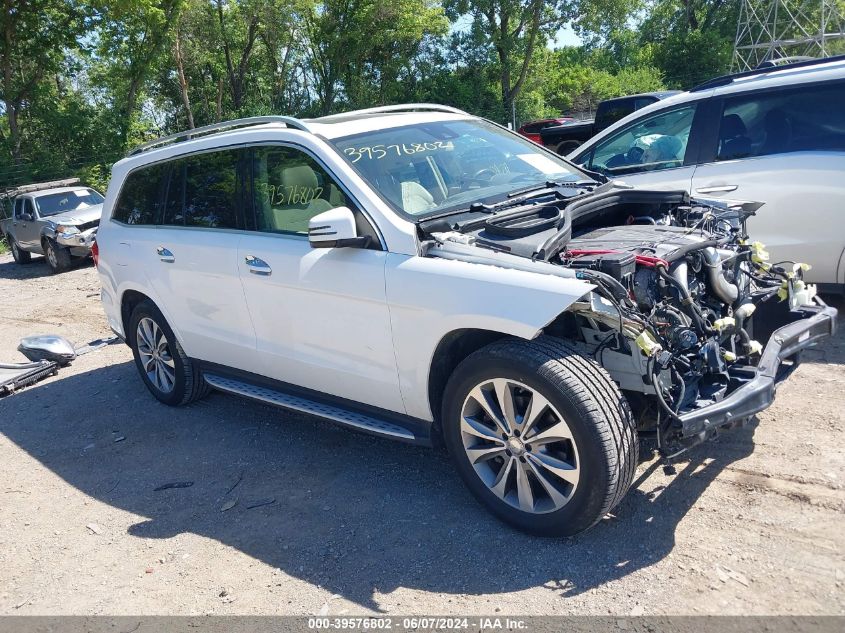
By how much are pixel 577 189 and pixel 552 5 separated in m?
29.1

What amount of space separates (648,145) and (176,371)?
434 centimetres

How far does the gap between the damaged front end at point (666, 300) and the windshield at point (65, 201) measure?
14399 mm

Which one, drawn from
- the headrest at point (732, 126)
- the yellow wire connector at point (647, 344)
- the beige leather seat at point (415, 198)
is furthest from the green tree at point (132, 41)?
the yellow wire connector at point (647, 344)

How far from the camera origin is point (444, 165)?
4.39 metres

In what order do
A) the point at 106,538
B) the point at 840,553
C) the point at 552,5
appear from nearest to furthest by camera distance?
the point at 840,553
the point at 106,538
the point at 552,5

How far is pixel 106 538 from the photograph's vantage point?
13.3 feet

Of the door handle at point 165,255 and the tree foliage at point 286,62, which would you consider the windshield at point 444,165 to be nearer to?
the door handle at point 165,255

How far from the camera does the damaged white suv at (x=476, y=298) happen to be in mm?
3207

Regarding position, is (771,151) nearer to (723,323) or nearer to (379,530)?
(723,323)

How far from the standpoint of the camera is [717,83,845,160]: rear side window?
548cm

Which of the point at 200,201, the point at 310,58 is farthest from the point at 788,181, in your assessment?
the point at 310,58

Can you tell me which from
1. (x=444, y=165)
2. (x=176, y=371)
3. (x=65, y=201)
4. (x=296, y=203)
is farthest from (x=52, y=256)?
(x=444, y=165)

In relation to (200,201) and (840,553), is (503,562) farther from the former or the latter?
(200,201)

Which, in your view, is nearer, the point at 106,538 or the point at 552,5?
the point at 106,538
